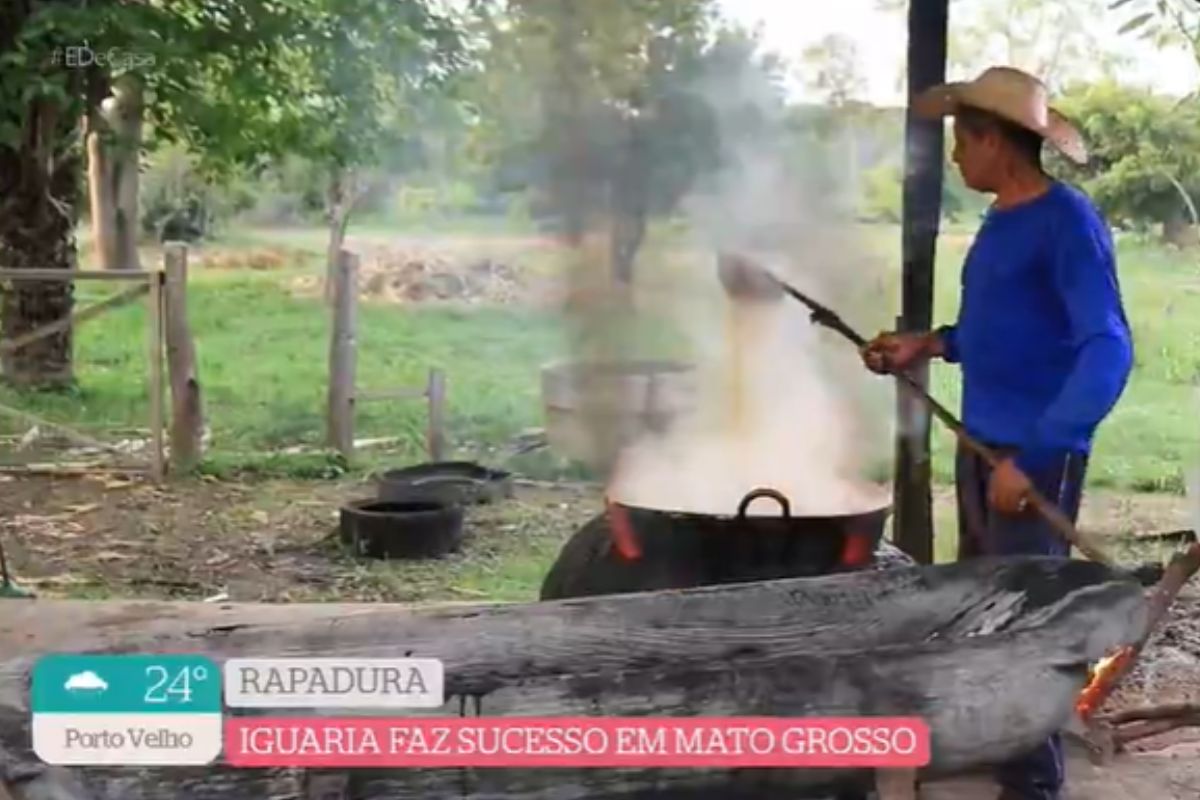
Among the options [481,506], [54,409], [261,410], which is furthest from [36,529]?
[481,506]

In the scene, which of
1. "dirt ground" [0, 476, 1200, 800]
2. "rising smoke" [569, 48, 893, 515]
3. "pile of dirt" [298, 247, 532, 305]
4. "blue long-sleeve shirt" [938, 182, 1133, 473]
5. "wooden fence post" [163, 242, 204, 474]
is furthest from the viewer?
"dirt ground" [0, 476, 1200, 800]

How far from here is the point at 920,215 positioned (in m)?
2.94

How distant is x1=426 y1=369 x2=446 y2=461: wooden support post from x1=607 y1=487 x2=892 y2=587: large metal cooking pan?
864 millimetres

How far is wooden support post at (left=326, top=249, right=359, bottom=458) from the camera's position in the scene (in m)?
2.96

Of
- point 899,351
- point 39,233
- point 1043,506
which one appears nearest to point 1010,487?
point 1043,506

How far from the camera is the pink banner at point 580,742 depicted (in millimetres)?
1755

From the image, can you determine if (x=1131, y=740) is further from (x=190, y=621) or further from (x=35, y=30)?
(x=35, y=30)

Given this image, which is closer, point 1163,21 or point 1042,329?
point 1042,329

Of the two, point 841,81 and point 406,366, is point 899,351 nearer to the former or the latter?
point 841,81

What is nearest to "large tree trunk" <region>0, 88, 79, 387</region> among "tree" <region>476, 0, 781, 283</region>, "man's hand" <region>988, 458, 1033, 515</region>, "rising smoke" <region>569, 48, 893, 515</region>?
"tree" <region>476, 0, 781, 283</region>

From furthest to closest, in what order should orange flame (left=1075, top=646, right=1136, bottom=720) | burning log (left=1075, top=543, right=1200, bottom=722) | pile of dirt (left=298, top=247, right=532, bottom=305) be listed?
pile of dirt (left=298, top=247, right=532, bottom=305) → orange flame (left=1075, top=646, right=1136, bottom=720) → burning log (left=1075, top=543, right=1200, bottom=722)

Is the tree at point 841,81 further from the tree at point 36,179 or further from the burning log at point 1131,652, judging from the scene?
the tree at point 36,179

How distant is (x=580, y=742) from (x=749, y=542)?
Answer: 712mm
